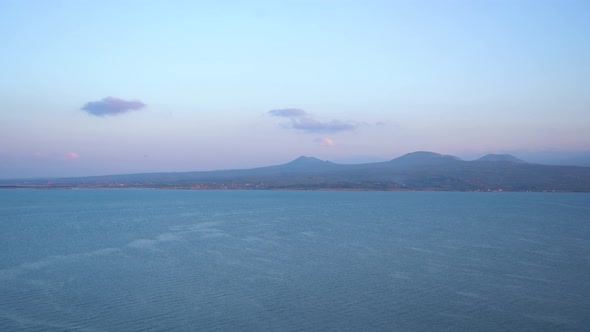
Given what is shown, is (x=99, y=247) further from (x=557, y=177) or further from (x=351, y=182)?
(x=557, y=177)

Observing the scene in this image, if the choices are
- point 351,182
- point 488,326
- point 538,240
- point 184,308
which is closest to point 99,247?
point 184,308

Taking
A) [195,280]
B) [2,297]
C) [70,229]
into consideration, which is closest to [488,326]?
[195,280]

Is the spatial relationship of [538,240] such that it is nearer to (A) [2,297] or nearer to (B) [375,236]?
(B) [375,236]

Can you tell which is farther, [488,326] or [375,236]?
[375,236]

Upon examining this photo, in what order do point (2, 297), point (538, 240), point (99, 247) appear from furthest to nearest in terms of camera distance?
point (538, 240)
point (99, 247)
point (2, 297)

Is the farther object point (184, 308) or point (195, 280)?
point (195, 280)

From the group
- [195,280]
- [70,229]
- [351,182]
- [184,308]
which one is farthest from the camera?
[351,182]
